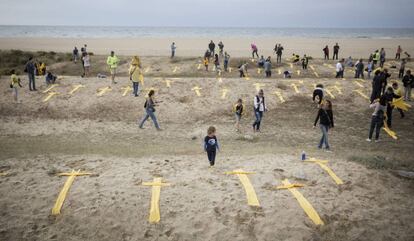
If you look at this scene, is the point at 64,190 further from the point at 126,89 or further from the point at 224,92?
the point at 224,92

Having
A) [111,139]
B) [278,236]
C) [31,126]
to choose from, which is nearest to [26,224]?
[278,236]

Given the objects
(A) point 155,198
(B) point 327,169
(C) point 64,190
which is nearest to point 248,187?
(A) point 155,198

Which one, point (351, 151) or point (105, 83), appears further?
point (105, 83)

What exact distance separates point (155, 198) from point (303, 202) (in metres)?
3.58

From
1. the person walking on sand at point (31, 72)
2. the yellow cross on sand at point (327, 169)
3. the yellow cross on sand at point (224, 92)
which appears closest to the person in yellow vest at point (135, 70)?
the yellow cross on sand at point (224, 92)

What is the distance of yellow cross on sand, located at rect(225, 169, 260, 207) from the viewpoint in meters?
8.31

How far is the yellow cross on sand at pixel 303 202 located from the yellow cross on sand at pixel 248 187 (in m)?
0.76

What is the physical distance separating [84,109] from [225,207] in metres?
12.0

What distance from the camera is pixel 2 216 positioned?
7.80m

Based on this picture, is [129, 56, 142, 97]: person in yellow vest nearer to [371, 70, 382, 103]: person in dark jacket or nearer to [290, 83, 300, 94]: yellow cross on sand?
[290, 83, 300, 94]: yellow cross on sand

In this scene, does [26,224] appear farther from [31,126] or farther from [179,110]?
[179,110]

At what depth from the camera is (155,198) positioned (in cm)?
845

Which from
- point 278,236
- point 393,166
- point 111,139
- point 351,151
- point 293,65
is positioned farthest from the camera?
point 293,65

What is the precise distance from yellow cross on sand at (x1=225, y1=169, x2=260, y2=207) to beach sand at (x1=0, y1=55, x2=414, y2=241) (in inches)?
5.5
